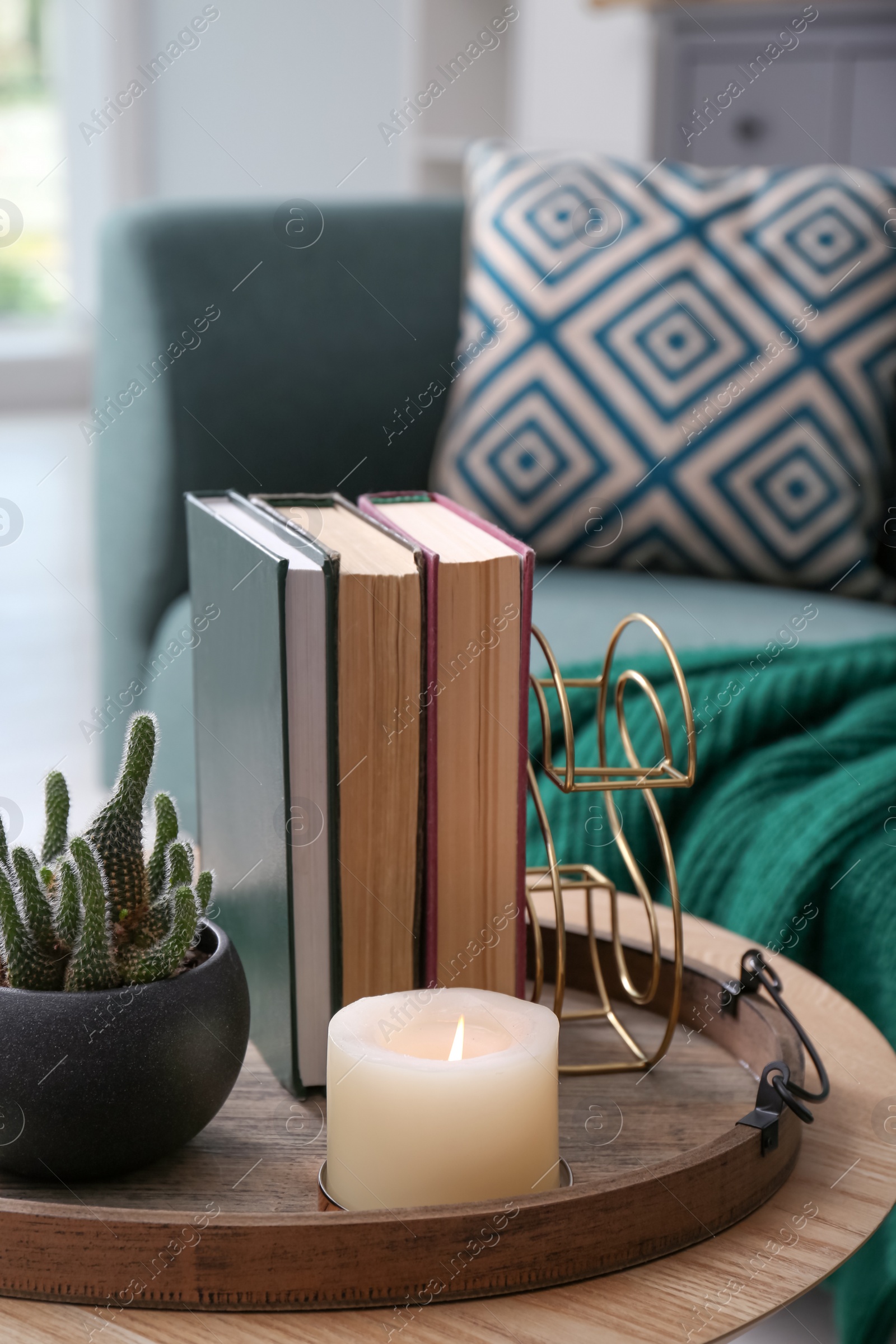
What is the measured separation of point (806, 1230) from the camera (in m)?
0.49

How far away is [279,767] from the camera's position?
1.83 feet

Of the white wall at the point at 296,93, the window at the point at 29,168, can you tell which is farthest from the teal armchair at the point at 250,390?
the window at the point at 29,168

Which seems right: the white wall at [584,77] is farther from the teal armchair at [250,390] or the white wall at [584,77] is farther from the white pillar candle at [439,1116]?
the white pillar candle at [439,1116]

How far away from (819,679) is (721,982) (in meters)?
0.51

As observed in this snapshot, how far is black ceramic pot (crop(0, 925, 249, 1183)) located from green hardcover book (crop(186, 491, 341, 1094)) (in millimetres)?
70

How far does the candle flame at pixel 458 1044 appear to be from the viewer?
19.6 inches

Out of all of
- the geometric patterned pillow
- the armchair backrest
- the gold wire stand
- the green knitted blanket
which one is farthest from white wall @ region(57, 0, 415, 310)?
the gold wire stand

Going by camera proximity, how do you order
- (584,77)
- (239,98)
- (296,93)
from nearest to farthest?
(584,77)
(296,93)
(239,98)

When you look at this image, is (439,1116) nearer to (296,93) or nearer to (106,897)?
(106,897)

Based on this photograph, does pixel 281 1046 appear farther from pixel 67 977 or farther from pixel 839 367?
pixel 839 367

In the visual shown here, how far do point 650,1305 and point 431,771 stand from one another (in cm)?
21

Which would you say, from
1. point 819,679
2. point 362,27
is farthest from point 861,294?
point 362,27

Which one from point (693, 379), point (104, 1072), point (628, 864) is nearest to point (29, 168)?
point (693, 379)

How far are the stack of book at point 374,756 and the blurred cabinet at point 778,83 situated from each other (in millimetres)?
1971
